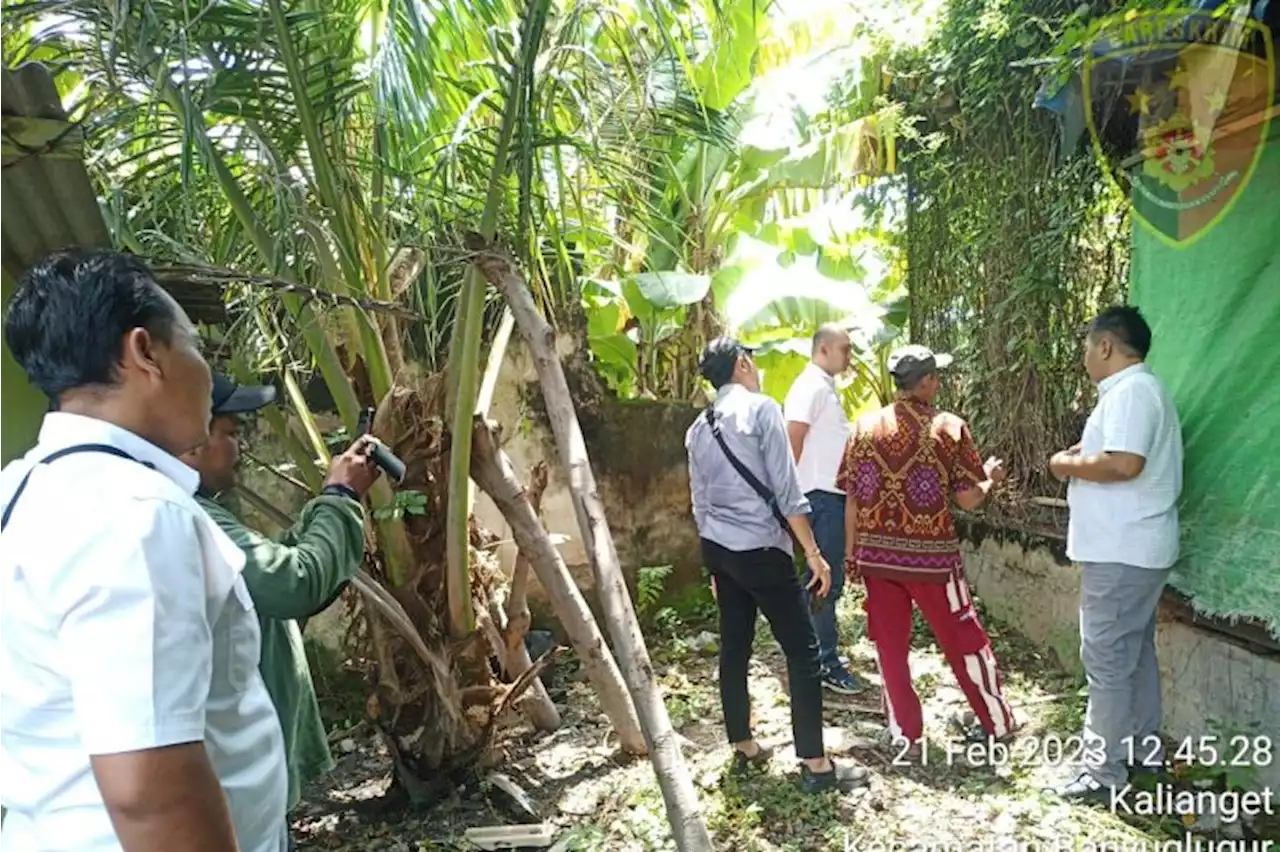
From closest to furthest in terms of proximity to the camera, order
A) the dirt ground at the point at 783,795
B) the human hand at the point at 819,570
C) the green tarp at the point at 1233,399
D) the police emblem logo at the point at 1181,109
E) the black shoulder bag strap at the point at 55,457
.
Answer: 1. the black shoulder bag strap at the point at 55,457
2. the police emblem logo at the point at 1181,109
3. the green tarp at the point at 1233,399
4. the dirt ground at the point at 783,795
5. the human hand at the point at 819,570

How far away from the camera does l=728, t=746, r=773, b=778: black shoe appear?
3615mm

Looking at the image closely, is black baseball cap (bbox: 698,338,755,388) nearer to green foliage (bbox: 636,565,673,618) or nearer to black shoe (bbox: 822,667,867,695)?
black shoe (bbox: 822,667,867,695)

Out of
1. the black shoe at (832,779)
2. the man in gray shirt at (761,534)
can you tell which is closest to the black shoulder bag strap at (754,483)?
the man in gray shirt at (761,534)

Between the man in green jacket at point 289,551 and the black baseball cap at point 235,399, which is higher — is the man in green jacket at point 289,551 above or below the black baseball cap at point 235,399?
below

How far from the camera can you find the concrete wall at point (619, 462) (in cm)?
554

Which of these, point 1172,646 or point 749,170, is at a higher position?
point 749,170

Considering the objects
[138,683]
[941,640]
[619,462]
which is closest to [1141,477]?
[941,640]

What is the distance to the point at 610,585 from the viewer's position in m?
2.79

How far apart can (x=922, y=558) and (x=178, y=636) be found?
9.72 ft

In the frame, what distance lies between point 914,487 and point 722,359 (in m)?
0.90

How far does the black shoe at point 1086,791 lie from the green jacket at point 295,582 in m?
2.58

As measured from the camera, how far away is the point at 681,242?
19.6 feet

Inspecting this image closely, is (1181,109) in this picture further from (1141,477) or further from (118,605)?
(118,605)

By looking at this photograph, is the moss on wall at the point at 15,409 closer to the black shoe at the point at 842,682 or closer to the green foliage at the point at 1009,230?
the black shoe at the point at 842,682
